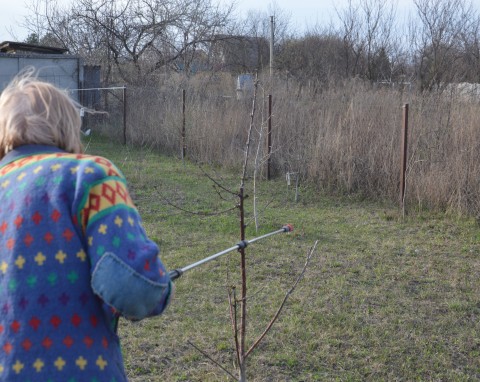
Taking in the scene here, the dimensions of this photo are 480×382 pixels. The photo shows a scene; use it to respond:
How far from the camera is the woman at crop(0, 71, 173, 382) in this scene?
1413 mm

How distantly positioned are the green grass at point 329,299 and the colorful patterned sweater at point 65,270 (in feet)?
6.33

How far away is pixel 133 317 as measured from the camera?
57.9 inches

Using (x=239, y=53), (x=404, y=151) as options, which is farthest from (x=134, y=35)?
(x=404, y=151)

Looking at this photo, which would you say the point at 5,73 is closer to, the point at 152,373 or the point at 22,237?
the point at 152,373

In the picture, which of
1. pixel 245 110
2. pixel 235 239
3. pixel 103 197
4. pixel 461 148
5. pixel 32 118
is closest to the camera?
pixel 103 197

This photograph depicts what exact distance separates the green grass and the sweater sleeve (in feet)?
6.32

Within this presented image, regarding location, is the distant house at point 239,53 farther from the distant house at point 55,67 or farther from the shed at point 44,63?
the shed at point 44,63

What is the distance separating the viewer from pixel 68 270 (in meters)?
1.44

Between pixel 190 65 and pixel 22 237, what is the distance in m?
22.9

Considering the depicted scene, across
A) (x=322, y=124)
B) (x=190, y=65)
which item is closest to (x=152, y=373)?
(x=322, y=124)

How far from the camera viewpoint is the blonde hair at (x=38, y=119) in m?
1.55

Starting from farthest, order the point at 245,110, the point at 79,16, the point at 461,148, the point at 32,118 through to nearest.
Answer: the point at 79,16
the point at 245,110
the point at 461,148
the point at 32,118

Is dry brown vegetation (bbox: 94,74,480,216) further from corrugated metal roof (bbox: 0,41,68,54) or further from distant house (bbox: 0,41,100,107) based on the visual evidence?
corrugated metal roof (bbox: 0,41,68,54)

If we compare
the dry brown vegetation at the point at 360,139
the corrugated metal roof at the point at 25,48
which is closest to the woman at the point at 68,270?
the dry brown vegetation at the point at 360,139
